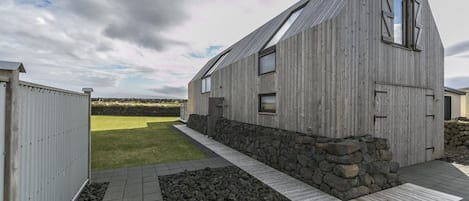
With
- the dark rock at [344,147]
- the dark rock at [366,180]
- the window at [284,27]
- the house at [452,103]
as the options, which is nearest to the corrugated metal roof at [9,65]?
the dark rock at [344,147]

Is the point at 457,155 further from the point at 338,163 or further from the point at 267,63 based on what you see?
the point at 267,63

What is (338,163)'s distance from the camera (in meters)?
4.00

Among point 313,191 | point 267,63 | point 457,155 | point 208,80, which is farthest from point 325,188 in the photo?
point 208,80

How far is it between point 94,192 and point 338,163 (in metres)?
4.93

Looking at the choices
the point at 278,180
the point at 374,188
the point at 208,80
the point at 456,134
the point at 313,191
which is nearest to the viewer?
the point at 374,188

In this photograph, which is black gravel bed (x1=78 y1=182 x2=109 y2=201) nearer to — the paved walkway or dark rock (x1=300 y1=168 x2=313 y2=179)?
the paved walkway

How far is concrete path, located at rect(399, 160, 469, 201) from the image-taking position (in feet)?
14.0

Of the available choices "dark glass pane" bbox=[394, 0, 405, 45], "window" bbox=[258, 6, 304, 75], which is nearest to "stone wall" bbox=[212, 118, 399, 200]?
"window" bbox=[258, 6, 304, 75]

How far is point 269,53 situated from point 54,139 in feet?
19.9

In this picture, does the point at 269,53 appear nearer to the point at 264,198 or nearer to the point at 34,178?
the point at 264,198

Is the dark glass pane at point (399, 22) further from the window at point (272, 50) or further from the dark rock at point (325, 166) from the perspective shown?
the dark rock at point (325, 166)

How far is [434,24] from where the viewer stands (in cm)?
653

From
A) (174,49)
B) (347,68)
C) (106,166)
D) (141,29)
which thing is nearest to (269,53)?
(347,68)

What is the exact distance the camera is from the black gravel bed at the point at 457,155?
249 inches
